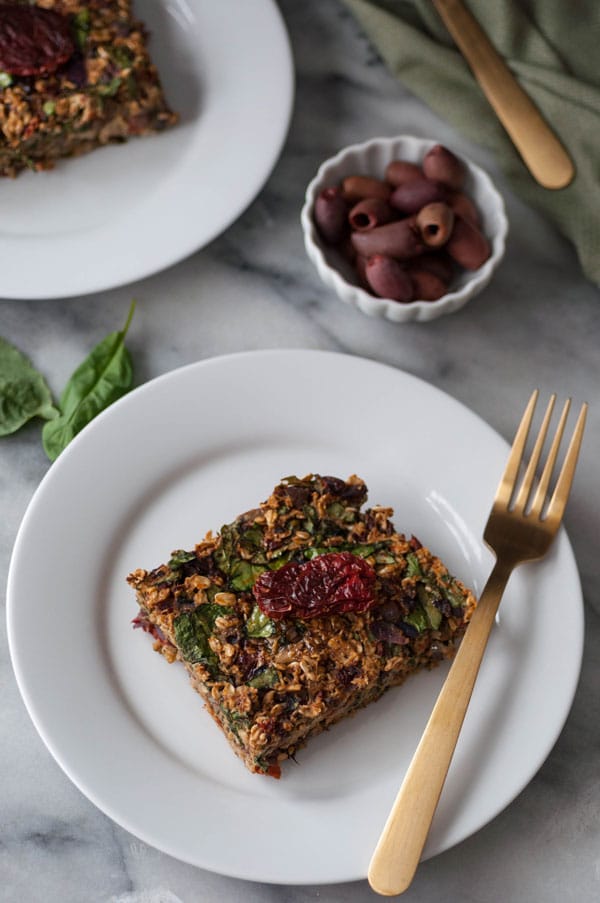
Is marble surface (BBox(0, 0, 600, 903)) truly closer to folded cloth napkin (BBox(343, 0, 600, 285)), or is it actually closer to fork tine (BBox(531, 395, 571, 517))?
folded cloth napkin (BBox(343, 0, 600, 285))

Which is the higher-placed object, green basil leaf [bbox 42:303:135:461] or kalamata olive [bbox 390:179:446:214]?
green basil leaf [bbox 42:303:135:461]

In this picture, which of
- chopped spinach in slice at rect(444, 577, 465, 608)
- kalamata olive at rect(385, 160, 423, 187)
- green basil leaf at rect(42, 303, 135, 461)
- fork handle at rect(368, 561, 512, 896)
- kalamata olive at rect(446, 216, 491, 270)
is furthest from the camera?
kalamata olive at rect(385, 160, 423, 187)

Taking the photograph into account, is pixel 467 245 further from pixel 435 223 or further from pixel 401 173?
pixel 401 173

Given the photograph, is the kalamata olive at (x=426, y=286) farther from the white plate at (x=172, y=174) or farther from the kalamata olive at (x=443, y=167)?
Result: the white plate at (x=172, y=174)

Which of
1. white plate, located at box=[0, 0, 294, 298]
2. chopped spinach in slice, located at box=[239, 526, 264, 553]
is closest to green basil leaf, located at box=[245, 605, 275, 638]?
chopped spinach in slice, located at box=[239, 526, 264, 553]

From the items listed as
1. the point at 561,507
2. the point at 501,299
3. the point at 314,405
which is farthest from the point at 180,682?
→ the point at 501,299

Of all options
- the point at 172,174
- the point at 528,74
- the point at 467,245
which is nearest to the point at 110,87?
the point at 172,174

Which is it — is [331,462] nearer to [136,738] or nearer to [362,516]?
[362,516]
